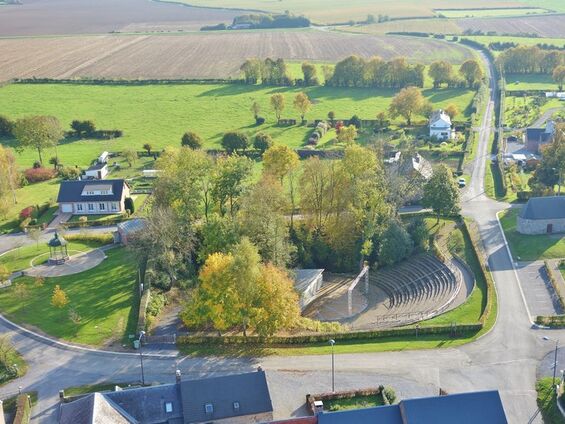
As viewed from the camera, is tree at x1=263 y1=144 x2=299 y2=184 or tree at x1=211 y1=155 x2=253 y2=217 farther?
tree at x1=263 y1=144 x2=299 y2=184

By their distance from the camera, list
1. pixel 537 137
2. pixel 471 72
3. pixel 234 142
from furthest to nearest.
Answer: pixel 471 72 < pixel 537 137 < pixel 234 142

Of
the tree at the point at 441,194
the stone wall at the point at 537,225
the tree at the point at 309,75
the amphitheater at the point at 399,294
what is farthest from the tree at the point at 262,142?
the tree at the point at 309,75

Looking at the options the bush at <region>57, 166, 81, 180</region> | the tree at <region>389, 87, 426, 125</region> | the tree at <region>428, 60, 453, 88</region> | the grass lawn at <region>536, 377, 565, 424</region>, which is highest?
the tree at <region>428, 60, 453, 88</region>

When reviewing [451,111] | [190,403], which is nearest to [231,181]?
[190,403]

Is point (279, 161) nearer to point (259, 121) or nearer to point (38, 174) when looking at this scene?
point (38, 174)

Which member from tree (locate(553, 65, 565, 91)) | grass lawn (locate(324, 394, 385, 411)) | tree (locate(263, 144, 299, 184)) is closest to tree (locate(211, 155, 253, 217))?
tree (locate(263, 144, 299, 184))

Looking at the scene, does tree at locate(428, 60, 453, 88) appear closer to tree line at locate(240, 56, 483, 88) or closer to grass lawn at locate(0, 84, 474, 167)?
tree line at locate(240, 56, 483, 88)

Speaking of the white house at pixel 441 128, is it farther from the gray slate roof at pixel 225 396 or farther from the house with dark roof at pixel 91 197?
the gray slate roof at pixel 225 396
